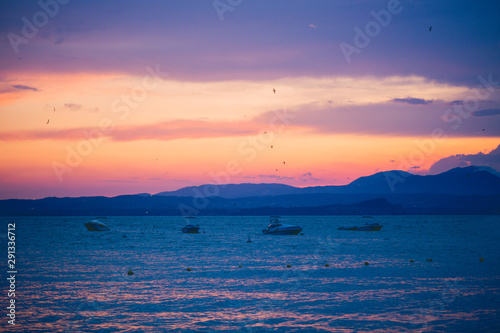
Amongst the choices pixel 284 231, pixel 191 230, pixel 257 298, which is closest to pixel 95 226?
pixel 191 230

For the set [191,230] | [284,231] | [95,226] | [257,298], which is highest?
[95,226]

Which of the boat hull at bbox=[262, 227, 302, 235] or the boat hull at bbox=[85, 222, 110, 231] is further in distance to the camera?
the boat hull at bbox=[85, 222, 110, 231]

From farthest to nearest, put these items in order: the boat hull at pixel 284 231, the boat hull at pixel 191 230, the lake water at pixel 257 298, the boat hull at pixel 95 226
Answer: the boat hull at pixel 95 226, the boat hull at pixel 191 230, the boat hull at pixel 284 231, the lake water at pixel 257 298

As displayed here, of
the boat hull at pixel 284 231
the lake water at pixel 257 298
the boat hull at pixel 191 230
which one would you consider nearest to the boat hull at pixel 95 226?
the boat hull at pixel 191 230

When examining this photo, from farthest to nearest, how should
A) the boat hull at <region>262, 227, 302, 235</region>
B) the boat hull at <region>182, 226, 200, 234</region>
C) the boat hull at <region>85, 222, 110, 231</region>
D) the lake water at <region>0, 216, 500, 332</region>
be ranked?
the boat hull at <region>85, 222, 110, 231</region>, the boat hull at <region>182, 226, 200, 234</region>, the boat hull at <region>262, 227, 302, 235</region>, the lake water at <region>0, 216, 500, 332</region>

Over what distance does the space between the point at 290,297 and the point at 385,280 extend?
10.8 m

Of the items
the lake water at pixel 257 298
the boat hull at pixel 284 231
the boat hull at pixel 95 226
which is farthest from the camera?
the boat hull at pixel 95 226

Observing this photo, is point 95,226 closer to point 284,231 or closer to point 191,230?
point 191,230

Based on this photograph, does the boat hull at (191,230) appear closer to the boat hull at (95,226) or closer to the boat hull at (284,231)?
the boat hull at (95,226)

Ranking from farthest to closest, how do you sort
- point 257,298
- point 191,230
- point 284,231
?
1. point 191,230
2. point 284,231
3. point 257,298

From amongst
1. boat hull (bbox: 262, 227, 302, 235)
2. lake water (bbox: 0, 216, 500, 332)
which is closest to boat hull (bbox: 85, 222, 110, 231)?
boat hull (bbox: 262, 227, 302, 235)

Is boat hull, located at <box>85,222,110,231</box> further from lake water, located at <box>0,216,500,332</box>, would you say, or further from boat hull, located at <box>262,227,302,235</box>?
lake water, located at <box>0,216,500,332</box>

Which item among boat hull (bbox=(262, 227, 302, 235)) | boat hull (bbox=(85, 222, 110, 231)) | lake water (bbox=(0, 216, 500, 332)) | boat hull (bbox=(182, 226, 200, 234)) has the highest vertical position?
boat hull (bbox=(85, 222, 110, 231))

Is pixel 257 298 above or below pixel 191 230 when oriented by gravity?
below
